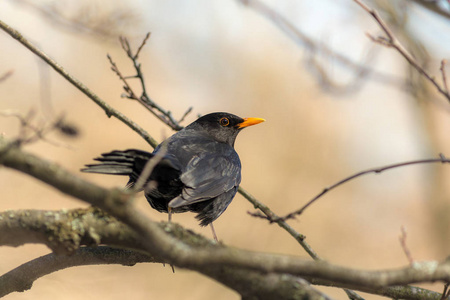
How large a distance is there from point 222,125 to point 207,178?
1.37 m

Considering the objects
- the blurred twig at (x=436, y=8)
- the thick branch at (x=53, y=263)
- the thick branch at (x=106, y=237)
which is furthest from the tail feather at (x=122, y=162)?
the blurred twig at (x=436, y=8)

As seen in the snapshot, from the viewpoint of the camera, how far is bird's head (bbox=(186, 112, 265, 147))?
18.1ft

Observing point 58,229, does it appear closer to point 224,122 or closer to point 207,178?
point 207,178

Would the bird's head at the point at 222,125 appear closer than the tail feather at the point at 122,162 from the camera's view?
No

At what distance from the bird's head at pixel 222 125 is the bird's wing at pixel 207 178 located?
0.62m

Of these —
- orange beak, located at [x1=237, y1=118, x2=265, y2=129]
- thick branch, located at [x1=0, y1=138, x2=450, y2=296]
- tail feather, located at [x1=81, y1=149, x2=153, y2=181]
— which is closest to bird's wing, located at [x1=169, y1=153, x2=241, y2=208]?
tail feather, located at [x1=81, y1=149, x2=153, y2=181]

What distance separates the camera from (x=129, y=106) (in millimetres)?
13367

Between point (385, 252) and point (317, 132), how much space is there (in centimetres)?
424

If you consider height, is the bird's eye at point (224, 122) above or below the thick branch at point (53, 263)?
above

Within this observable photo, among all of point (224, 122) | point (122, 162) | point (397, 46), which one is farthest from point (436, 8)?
point (122, 162)

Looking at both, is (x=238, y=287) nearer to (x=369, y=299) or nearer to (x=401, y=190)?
(x=369, y=299)

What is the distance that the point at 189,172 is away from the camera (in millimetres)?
4195

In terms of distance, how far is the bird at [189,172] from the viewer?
11.0 ft

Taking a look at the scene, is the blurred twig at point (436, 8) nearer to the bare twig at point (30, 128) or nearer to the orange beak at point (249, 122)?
the orange beak at point (249, 122)
